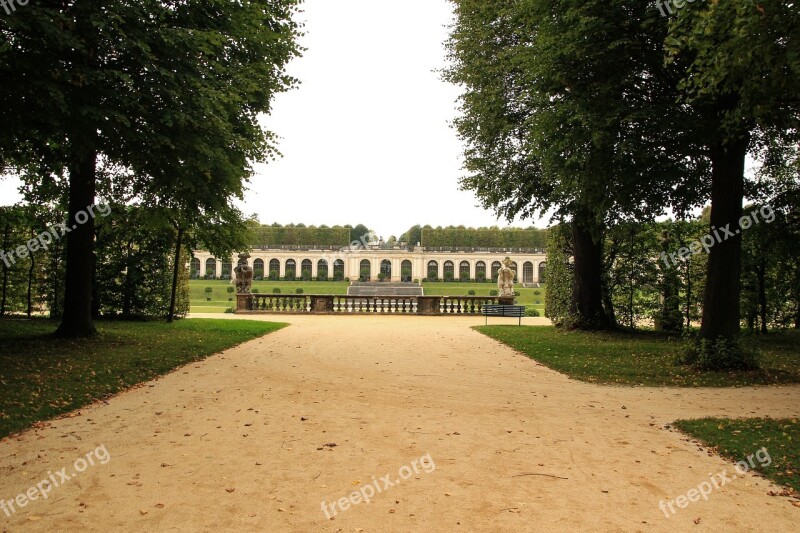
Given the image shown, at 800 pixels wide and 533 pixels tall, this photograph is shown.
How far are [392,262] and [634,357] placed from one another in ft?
215

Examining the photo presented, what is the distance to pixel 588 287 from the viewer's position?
1681 cm

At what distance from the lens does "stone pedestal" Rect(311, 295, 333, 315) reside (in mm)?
24953

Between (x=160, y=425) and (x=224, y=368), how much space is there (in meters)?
3.79

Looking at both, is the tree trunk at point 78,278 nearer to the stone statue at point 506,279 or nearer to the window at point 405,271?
the stone statue at point 506,279

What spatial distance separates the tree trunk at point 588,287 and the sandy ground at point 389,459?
8.27 metres

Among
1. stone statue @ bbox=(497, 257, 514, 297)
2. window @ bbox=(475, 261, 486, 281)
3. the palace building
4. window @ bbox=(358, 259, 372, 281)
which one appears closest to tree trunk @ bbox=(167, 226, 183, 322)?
stone statue @ bbox=(497, 257, 514, 297)

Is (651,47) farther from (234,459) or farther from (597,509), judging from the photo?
(234,459)

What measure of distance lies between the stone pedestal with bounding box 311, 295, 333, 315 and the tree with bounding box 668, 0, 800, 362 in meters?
17.1

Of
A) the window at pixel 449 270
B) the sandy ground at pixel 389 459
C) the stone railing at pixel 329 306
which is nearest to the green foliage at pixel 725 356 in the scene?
the sandy ground at pixel 389 459

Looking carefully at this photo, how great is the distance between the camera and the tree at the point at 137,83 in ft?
26.0

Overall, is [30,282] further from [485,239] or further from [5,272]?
[485,239]

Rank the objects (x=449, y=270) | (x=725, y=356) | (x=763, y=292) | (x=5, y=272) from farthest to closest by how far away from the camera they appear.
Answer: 1. (x=449, y=270)
2. (x=5, y=272)
3. (x=763, y=292)
4. (x=725, y=356)

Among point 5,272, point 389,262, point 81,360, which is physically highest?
point 389,262

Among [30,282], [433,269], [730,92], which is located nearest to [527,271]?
[433,269]
